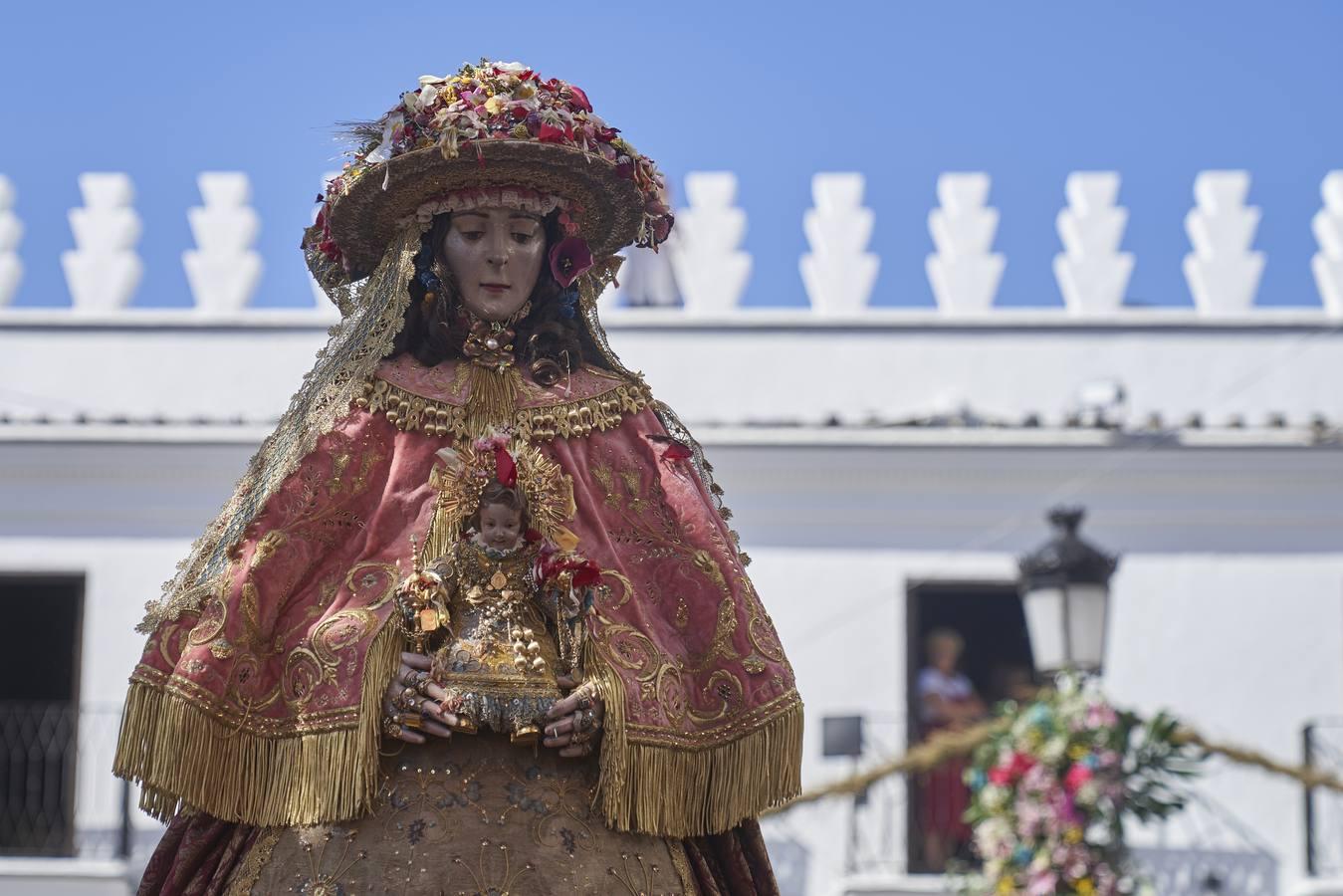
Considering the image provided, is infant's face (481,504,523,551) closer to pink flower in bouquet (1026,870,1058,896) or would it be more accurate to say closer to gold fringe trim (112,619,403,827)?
gold fringe trim (112,619,403,827)

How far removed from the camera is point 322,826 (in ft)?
16.6

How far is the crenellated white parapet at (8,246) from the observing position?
16.9 meters

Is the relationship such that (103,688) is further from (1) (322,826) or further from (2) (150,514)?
(1) (322,826)

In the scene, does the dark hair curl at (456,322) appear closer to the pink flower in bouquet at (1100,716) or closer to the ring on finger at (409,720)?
the ring on finger at (409,720)

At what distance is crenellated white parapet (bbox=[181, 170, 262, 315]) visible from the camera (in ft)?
53.8

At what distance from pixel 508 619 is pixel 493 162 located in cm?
94

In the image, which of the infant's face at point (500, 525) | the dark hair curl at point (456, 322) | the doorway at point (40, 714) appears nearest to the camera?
the infant's face at point (500, 525)

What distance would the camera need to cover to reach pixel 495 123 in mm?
5418

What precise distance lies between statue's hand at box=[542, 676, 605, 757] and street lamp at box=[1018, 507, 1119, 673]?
4826 mm

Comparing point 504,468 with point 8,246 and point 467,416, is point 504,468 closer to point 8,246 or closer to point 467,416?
point 467,416

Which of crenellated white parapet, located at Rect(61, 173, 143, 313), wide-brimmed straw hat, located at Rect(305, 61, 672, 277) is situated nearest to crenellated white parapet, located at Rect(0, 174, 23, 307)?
crenellated white parapet, located at Rect(61, 173, 143, 313)

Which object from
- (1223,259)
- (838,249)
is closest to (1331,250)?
(1223,259)

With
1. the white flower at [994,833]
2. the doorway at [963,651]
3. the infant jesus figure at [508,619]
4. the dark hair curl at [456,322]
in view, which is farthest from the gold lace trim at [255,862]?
the doorway at [963,651]

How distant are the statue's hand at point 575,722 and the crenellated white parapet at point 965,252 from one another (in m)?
11.6
